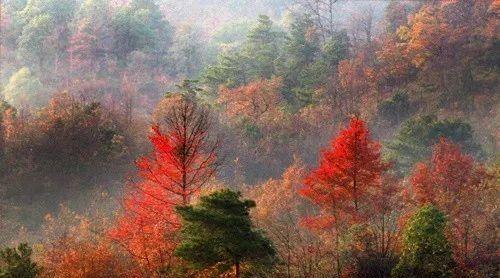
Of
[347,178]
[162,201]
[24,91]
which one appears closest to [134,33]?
[24,91]

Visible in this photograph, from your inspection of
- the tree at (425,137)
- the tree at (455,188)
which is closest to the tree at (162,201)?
the tree at (455,188)

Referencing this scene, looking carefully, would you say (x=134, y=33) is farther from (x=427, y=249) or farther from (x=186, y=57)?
(x=427, y=249)

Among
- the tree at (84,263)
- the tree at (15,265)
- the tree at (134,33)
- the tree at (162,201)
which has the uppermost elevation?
the tree at (134,33)

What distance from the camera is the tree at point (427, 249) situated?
753 inches

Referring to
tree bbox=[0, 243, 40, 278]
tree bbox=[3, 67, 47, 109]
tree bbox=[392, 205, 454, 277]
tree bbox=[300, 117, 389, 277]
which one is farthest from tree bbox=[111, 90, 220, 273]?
tree bbox=[3, 67, 47, 109]

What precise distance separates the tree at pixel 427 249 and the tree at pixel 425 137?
63.4ft

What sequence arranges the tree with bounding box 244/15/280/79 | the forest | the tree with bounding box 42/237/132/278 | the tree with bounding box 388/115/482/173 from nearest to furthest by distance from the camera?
the forest, the tree with bounding box 42/237/132/278, the tree with bounding box 388/115/482/173, the tree with bounding box 244/15/280/79

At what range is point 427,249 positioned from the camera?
1916 centimetres

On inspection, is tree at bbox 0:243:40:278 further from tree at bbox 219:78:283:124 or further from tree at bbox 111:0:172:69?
tree at bbox 111:0:172:69

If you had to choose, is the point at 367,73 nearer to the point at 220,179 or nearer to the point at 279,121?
the point at 279,121

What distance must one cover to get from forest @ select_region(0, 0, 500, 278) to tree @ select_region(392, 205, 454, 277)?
8 centimetres

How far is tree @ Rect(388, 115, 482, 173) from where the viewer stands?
38375 mm

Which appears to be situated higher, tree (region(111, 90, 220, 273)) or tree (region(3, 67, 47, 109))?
tree (region(3, 67, 47, 109))

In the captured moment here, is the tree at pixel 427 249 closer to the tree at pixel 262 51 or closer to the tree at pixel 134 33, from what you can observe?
the tree at pixel 262 51
